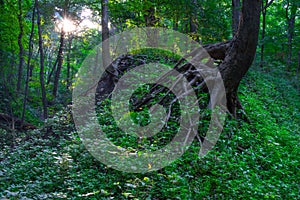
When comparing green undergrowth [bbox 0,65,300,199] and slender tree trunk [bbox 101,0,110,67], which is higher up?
slender tree trunk [bbox 101,0,110,67]

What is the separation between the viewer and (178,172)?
16.1 feet

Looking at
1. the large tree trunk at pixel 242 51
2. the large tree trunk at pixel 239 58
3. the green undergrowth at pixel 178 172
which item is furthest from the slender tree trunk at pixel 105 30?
the large tree trunk at pixel 242 51

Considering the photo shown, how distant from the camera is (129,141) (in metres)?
5.92

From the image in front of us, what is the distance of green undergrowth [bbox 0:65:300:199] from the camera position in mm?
4332

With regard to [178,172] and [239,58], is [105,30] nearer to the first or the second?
[239,58]

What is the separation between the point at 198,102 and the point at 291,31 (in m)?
13.2

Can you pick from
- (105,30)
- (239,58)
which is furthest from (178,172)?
(105,30)

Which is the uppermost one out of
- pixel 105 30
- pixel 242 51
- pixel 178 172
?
pixel 105 30

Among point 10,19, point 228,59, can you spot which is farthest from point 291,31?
point 10,19

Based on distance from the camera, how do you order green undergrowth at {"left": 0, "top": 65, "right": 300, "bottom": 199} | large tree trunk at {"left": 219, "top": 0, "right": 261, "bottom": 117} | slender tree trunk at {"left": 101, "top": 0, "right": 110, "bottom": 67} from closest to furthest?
green undergrowth at {"left": 0, "top": 65, "right": 300, "bottom": 199} → large tree trunk at {"left": 219, "top": 0, "right": 261, "bottom": 117} → slender tree trunk at {"left": 101, "top": 0, "right": 110, "bottom": 67}

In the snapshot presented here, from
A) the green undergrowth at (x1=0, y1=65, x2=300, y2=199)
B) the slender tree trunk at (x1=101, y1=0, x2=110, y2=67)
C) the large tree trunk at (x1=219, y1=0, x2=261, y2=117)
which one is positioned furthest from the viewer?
the slender tree trunk at (x1=101, y1=0, x2=110, y2=67)

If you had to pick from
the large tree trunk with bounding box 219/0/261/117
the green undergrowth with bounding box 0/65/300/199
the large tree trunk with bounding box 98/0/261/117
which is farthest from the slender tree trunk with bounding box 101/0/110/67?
the large tree trunk with bounding box 219/0/261/117

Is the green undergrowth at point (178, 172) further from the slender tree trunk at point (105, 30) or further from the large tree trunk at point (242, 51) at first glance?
the slender tree trunk at point (105, 30)

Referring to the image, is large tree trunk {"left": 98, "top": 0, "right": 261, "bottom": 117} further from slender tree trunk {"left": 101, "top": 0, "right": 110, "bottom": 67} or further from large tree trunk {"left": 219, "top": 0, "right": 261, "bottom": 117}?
slender tree trunk {"left": 101, "top": 0, "right": 110, "bottom": 67}
